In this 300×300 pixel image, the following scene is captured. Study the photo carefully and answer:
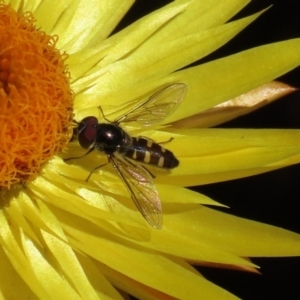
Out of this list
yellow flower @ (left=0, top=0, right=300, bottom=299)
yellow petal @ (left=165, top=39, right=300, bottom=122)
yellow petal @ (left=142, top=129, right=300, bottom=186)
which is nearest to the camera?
yellow flower @ (left=0, top=0, right=300, bottom=299)

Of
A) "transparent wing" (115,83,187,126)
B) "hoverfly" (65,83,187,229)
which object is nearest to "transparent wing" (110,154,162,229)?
"hoverfly" (65,83,187,229)

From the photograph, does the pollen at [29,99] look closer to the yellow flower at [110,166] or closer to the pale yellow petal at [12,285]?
the yellow flower at [110,166]

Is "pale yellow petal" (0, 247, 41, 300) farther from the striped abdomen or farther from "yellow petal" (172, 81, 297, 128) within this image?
"yellow petal" (172, 81, 297, 128)

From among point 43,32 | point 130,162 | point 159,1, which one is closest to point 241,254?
point 130,162

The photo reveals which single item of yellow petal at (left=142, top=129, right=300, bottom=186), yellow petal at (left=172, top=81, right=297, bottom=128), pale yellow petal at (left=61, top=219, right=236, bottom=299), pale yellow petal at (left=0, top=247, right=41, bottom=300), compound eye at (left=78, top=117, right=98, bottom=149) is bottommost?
pale yellow petal at (left=0, top=247, right=41, bottom=300)

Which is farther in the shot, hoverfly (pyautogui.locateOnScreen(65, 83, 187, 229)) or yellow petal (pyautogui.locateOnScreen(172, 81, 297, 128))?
yellow petal (pyautogui.locateOnScreen(172, 81, 297, 128))

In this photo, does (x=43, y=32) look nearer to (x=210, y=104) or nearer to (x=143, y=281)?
(x=210, y=104)

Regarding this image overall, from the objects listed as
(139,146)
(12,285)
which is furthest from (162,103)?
(12,285)

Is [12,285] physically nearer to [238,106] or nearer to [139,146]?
[139,146]
